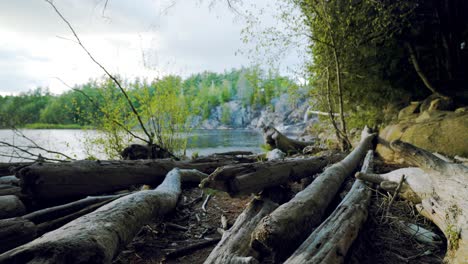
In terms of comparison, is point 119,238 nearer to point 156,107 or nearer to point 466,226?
point 466,226

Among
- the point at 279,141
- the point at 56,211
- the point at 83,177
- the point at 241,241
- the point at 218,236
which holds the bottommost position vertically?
the point at 218,236

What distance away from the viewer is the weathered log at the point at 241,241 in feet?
5.78

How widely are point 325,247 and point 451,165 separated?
69.2 inches

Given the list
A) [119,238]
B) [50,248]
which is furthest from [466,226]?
[50,248]

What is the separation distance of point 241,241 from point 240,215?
50 centimetres

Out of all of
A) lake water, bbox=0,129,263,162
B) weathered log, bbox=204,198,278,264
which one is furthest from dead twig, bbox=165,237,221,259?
lake water, bbox=0,129,263,162

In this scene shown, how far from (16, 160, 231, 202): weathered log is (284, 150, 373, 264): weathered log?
2.62 meters

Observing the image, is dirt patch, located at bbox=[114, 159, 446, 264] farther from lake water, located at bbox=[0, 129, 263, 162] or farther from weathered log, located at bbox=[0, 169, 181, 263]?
lake water, located at bbox=[0, 129, 263, 162]

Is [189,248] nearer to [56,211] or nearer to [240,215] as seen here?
[240,215]

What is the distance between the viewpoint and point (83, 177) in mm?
3066

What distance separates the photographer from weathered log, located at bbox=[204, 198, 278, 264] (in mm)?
1761

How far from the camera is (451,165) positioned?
2477mm

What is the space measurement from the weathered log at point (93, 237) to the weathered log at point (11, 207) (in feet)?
4.18

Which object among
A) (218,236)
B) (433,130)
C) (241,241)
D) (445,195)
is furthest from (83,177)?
(433,130)
